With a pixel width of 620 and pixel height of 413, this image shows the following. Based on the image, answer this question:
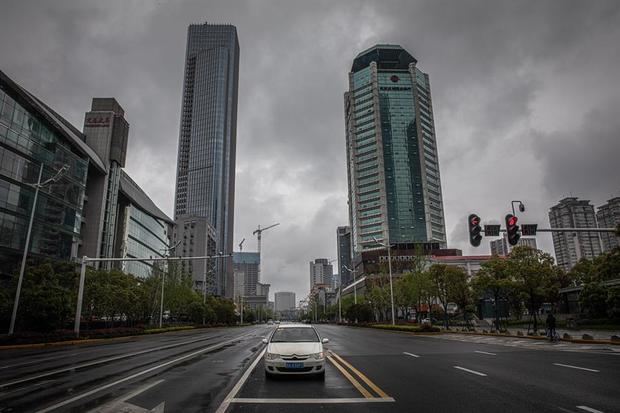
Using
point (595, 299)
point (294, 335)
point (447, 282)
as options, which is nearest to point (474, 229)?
point (294, 335)

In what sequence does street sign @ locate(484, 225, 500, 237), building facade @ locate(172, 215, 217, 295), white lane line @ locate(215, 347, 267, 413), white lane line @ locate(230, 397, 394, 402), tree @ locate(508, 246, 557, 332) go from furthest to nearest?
1. building facade @ locate(172, 215, 217, 295)
2. tree @ locate(508, 246, 557, 332)
3. street sign @ locate(484, 225, 500, 237)
4. white lane line @ locate(230, 397, 394, 402)
5. white lane line @ locate(215, 347, 267, 413)

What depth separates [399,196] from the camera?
142 meters

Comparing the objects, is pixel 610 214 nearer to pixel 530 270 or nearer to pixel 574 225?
pixel 574 225

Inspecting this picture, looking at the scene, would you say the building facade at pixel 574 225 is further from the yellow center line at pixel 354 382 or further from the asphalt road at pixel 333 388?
the yellow center line at pixel 354 382

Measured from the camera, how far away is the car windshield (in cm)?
1117

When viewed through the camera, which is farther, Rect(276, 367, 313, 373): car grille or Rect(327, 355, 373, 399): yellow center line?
Rect(276, 367, 313, 373): car grille

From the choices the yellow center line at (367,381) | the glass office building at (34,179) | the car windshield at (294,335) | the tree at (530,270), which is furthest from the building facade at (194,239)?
the yellow center line at (367,381)

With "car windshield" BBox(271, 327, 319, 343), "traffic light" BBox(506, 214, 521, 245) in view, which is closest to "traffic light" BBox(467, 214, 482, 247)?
"traffic light" BBox(506, 214, 521, 245)

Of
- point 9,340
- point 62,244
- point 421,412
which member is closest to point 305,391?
point 421,412

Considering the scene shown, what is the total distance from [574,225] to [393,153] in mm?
59589

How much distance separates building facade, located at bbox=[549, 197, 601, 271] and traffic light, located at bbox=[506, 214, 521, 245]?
330 feet

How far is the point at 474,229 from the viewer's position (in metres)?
17.4

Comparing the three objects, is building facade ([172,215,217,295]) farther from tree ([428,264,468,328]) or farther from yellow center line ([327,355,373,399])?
yellow center line ([327,355,373,399])

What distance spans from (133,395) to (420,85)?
543 ft
